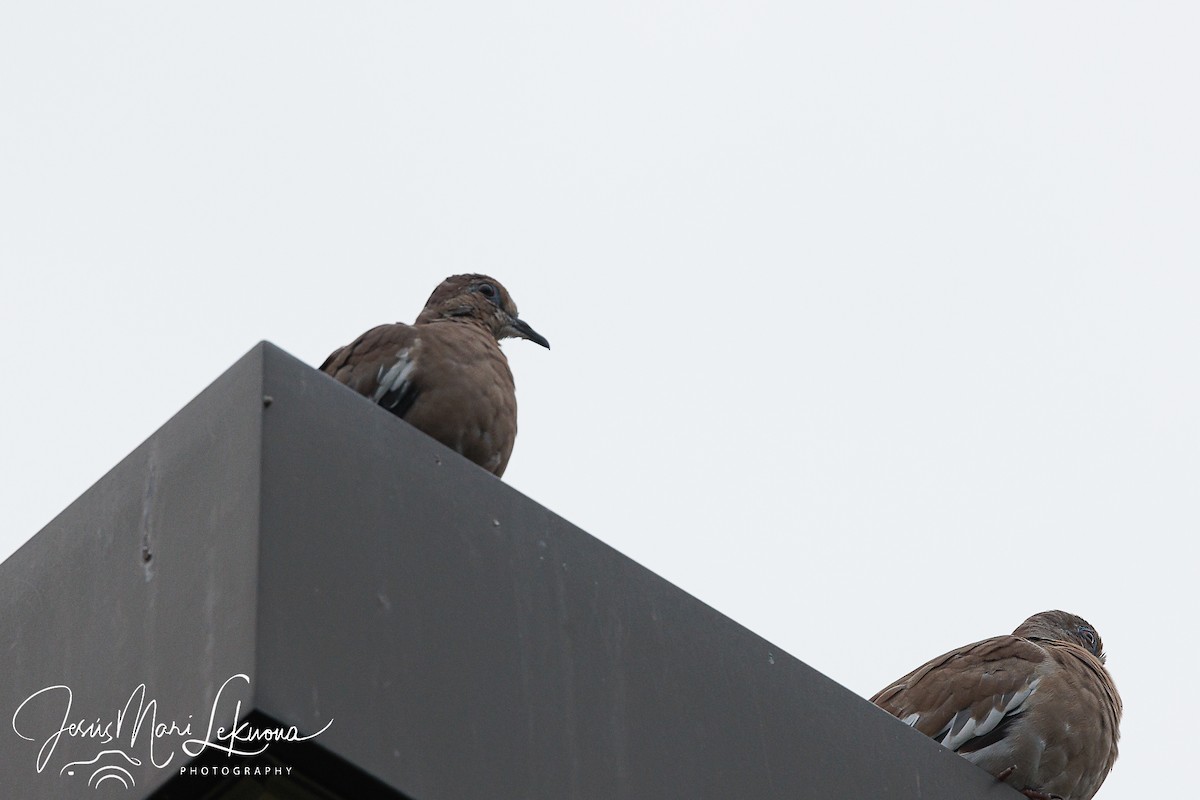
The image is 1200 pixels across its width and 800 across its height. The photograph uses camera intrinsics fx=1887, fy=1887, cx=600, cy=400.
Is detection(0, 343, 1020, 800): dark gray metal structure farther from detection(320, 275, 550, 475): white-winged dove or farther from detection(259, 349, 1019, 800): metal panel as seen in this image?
detection(320, 275, 550, 475): white-winged dove

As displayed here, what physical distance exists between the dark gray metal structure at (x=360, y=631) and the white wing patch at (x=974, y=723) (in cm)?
148

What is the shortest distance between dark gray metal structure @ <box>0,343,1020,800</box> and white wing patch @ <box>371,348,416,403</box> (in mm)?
1158

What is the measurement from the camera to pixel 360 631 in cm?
512

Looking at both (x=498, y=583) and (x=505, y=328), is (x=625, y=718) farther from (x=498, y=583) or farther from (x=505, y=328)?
(x=505, y=328)

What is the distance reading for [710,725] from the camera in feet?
19.9

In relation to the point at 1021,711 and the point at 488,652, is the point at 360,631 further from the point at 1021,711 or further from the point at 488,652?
the point at 1021,711

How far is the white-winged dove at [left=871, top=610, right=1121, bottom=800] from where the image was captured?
771 cm

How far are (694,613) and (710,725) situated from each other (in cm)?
40

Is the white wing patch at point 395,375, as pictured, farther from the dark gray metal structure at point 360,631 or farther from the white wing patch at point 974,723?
the white wing patch at point 974,723

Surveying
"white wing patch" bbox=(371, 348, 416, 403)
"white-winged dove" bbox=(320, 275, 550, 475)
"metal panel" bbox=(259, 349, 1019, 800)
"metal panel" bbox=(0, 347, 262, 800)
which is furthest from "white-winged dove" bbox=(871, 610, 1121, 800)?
"metal panel" bbox=(0, 347, 262, 800)

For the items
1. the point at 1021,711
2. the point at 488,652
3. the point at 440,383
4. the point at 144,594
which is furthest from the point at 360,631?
the point at 1021,711

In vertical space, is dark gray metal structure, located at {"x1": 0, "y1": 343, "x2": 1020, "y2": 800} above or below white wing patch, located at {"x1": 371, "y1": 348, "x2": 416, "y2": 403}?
below

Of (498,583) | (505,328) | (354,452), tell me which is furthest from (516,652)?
(505,328)

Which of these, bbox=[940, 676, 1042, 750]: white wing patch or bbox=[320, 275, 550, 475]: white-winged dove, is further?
bbox=[940, 676, 1042, 750]: white wing patch
